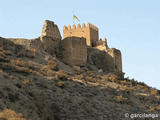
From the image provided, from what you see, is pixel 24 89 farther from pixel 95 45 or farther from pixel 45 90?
pixel 95 45

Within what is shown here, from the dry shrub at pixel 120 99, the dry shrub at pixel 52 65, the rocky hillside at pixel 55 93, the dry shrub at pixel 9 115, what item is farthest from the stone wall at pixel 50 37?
the dry shrub at pixel 9 115

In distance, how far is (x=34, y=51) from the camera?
2691cm

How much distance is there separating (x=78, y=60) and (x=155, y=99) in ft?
27.1

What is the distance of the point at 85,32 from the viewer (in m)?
37.3

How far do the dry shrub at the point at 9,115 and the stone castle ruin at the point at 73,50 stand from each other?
14027 millimetres

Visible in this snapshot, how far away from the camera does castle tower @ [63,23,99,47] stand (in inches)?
1459

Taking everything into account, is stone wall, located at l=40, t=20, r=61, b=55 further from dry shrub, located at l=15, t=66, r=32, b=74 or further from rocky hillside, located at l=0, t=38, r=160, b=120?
dry shrub, located at l=15, t=66, r=32, b=74

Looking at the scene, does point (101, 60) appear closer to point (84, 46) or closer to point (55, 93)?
point (84, 46)

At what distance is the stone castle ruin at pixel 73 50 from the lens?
1119 inches

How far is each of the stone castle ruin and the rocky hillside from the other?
1108mm

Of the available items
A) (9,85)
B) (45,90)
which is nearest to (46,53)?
(45,90)

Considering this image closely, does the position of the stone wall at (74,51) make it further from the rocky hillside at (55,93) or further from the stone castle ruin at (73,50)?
the rocky hillside at (55,93)

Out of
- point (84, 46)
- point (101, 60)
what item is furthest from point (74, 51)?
point (101, 60)

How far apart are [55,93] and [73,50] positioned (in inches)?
421
